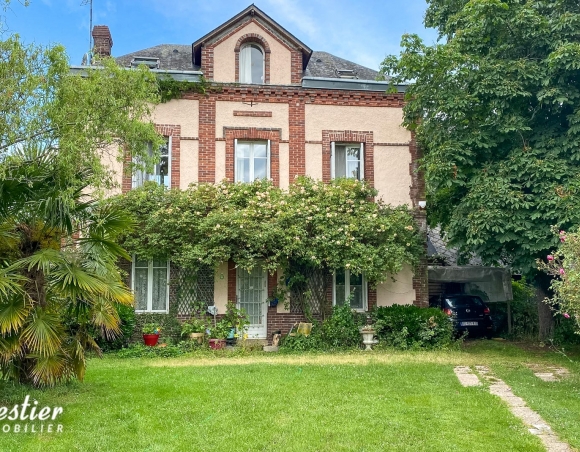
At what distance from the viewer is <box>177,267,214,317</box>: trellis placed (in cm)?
1485

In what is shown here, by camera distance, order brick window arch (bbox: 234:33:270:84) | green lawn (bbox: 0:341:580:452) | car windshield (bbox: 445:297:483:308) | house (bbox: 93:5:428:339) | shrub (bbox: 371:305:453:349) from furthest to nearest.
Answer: car windshield (bbox: 445:297:483:308), brick window arch (bbox: 234:33:270:84), house (bbox: 93:5:428:339), shrub (bbox: 371:305:453:349), green lawn (bbox: 0:341:580:452)

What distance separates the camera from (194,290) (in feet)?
49.1

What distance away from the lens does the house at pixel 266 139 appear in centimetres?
1517

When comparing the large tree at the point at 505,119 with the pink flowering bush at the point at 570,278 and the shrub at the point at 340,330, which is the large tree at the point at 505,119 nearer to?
the shrub at the point at 340,330

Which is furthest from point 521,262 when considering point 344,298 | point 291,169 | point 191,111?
point 191,111

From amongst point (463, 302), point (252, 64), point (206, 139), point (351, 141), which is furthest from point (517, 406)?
point (252, 64)

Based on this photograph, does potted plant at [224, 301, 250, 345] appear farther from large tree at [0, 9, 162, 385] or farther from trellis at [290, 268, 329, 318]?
large tree at [0, 9, 162, 385]

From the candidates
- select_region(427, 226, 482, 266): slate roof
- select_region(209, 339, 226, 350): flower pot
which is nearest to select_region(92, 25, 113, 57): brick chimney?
select_region(209, 339, 226, 350): flower pot

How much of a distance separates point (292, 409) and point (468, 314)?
10743mm

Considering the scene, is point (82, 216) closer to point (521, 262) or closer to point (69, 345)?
point (69, 345)

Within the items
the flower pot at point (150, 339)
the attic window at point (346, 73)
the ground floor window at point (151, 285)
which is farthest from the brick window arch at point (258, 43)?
the flower pot at point (150, 339)

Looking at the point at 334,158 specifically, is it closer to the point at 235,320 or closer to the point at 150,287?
the point at 235,320

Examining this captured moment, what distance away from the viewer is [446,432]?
257 inches

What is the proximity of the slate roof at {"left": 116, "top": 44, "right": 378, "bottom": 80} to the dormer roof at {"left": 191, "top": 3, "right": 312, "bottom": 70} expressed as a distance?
41.0 inches
